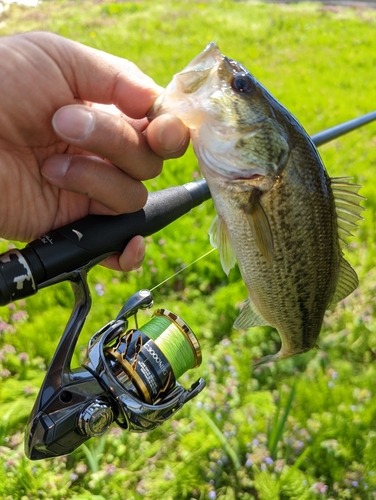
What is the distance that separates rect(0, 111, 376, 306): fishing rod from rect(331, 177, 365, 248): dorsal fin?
57cm

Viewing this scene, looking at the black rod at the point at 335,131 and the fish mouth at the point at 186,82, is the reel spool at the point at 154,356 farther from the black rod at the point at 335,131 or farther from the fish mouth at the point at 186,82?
the black rod at the point at 335,131

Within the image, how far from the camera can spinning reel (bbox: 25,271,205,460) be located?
1422mm

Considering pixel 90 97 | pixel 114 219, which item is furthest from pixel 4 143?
pixel 114 219

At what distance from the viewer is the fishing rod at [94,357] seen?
4.55ft

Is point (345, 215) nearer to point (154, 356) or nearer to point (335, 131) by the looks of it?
point (154, 356)

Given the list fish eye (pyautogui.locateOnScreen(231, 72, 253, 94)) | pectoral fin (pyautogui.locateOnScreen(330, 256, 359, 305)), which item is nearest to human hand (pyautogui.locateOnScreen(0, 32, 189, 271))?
fish eye (pyautogui.locateOnScreen(231, 72, 253, 94))

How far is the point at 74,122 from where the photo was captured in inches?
54.9

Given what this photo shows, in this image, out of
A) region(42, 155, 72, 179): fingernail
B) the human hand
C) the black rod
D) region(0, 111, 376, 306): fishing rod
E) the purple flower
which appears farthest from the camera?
the black rod

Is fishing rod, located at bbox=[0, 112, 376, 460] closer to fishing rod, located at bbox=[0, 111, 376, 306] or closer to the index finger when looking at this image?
fishing rod, located at bbox=[0, 111, 376, 306]

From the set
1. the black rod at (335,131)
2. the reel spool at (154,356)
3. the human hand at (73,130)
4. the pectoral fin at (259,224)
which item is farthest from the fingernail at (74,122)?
the black rod at (335,131)

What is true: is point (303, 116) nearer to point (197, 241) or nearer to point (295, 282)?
point (197, 241)

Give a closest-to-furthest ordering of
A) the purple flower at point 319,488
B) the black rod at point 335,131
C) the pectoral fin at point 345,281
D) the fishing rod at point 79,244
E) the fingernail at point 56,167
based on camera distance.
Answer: the fishing rod at point 79,244 < the fingernail at point 56,167 < the pectoral fin at point 345,281 < the purple flower at point 319,488 < the black rod at point 335,131

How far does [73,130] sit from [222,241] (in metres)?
0.62

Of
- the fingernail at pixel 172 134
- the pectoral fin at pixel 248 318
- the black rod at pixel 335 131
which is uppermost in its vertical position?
the fingernail at pixel 172 134
